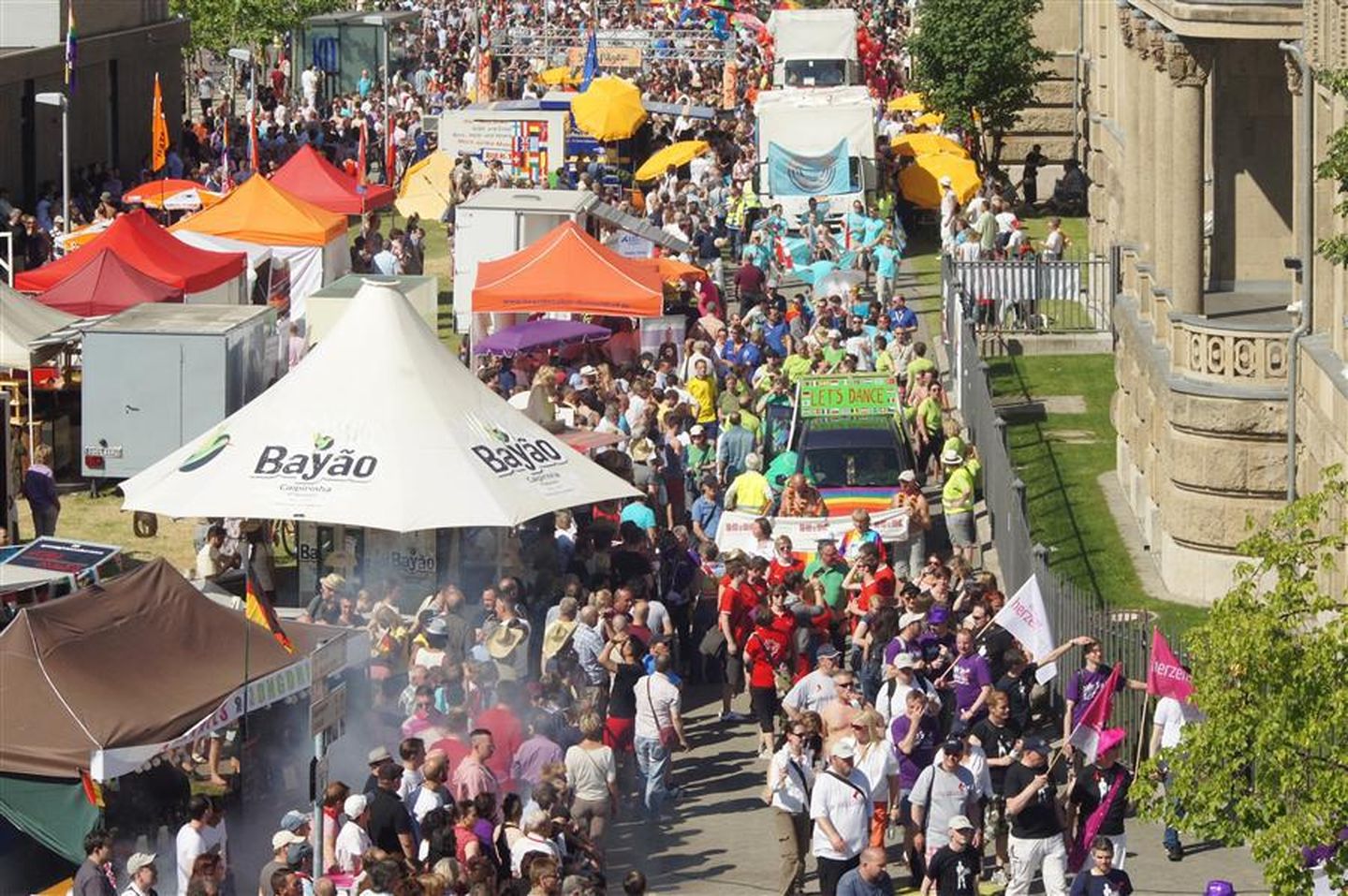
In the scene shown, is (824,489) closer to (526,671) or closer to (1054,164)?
(526,671)

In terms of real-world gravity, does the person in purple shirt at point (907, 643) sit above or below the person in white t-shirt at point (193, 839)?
above

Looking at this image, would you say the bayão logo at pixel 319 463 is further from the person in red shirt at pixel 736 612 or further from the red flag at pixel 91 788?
the red flag at pixel 91 788

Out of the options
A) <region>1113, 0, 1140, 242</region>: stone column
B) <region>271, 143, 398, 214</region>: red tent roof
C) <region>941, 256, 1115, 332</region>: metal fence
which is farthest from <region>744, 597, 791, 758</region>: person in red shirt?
<region>271, 143, 398, 214</region>: red tent roof

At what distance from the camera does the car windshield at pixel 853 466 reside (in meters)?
27.7

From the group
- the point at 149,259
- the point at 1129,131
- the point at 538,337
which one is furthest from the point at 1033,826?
the point at 149,259

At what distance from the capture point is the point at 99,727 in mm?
17391

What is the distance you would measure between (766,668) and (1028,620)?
2160 mm

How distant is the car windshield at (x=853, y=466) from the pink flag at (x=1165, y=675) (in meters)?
8.41

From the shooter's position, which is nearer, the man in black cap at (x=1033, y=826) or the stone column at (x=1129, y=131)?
the man in black cap at (x=1033, y=826)

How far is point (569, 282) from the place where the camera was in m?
33.8

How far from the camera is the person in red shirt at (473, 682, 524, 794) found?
18891mm

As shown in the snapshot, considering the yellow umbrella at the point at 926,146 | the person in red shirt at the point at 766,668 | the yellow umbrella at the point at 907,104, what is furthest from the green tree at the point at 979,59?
the person in red shirt at the point at 766,668

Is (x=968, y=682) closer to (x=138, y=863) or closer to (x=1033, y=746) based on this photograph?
(x=1033, y=746)

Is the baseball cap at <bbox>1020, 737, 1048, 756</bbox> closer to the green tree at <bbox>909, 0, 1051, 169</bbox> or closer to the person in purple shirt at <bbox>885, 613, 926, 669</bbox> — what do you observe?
the person in purple shirt at <bbox>885, 613, 926, 669</bbox>
